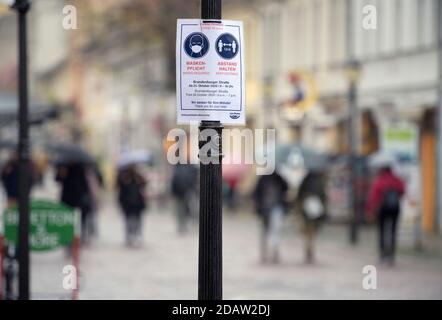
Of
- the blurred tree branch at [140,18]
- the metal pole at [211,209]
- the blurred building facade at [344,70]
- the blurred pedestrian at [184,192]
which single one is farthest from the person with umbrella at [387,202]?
the blurred tree branch at [140,18]

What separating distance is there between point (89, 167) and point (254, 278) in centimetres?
929

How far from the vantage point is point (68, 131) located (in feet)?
230

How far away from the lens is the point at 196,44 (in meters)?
8.85

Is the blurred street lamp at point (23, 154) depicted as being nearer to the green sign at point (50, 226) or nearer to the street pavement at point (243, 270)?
the street pavement at point (243, 270)

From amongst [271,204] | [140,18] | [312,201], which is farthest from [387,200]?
[140,18]

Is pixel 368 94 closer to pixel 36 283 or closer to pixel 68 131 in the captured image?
pixel 36 283

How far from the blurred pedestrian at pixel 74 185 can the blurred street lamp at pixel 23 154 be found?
12.8m

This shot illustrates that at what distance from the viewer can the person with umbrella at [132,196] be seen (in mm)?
27234

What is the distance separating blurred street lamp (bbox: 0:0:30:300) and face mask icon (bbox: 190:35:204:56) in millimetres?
3905

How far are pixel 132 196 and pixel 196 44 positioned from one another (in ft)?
62.0

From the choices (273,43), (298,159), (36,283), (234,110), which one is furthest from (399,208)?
(273,43)

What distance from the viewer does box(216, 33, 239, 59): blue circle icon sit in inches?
348

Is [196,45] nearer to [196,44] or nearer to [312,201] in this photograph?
[196,44]

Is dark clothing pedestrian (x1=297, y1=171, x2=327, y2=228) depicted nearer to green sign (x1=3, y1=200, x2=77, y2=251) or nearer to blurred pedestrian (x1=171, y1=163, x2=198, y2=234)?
blurred pedestrian (x1=171, y1=163, x2=198, y2=234)
